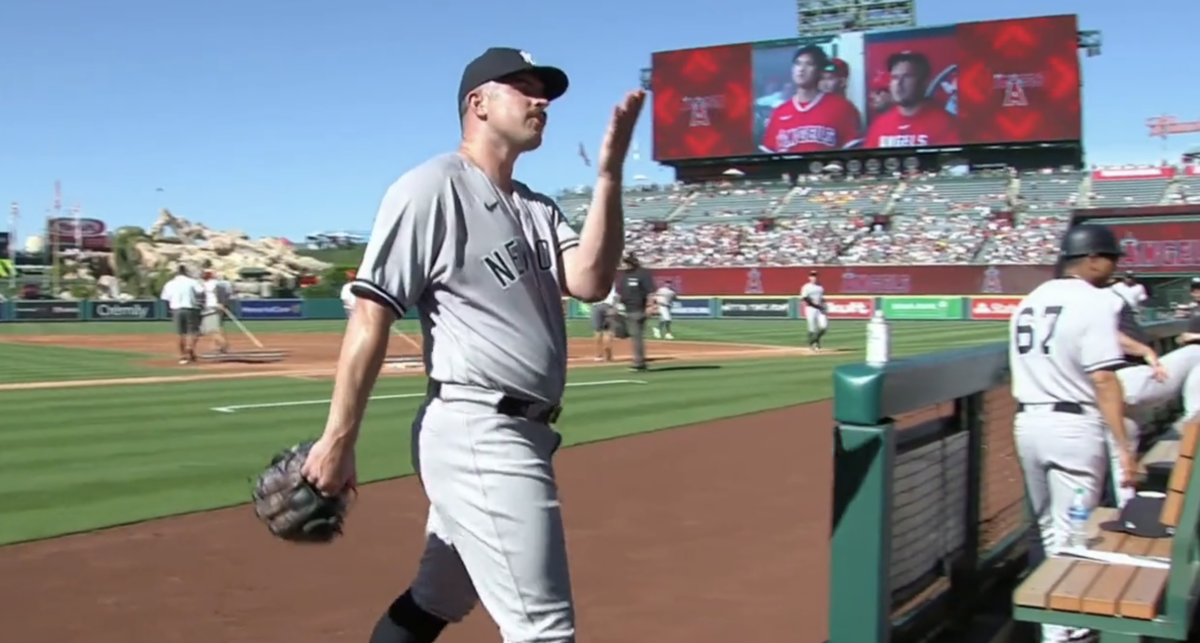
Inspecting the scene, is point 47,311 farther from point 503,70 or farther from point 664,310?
point 503,70

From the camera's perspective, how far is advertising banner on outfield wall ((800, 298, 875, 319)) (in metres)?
46.8

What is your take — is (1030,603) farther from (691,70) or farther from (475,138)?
(691,70)

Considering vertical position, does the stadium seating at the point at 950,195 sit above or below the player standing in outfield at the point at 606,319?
above

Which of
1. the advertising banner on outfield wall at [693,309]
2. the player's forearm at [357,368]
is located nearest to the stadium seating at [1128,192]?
the advertising banner on outfield wall at [693,309]

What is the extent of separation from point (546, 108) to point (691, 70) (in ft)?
201

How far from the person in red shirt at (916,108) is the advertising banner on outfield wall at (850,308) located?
1455cm

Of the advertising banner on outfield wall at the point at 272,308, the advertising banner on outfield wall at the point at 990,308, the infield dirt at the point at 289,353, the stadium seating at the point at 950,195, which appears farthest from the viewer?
the stadium seating at the point at 950,195

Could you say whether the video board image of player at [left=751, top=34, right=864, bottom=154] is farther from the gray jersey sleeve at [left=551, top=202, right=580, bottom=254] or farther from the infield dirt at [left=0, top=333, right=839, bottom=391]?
the gray jersey sleeve at [left=551, top=202, right=580, bottom=254]

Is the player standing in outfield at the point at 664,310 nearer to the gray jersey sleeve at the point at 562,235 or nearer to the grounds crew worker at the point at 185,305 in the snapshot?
the grounds crew worker at the point at 185,305

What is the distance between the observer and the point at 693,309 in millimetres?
49844

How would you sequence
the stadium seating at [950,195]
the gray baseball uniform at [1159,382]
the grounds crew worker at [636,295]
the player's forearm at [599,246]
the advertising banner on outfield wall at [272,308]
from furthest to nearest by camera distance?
the stadium seating at [950,195] < the advertising banner on outfield wall at [272,308] < the grounds crew worker at [636,295] < the gray baseball uniform at [1159,382] < the player's forearm at [599,246]

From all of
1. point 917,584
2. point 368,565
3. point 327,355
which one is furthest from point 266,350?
point 917,584

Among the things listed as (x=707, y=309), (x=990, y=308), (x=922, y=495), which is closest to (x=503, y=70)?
(x=922, y=495)

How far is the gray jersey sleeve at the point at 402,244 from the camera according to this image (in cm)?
288
